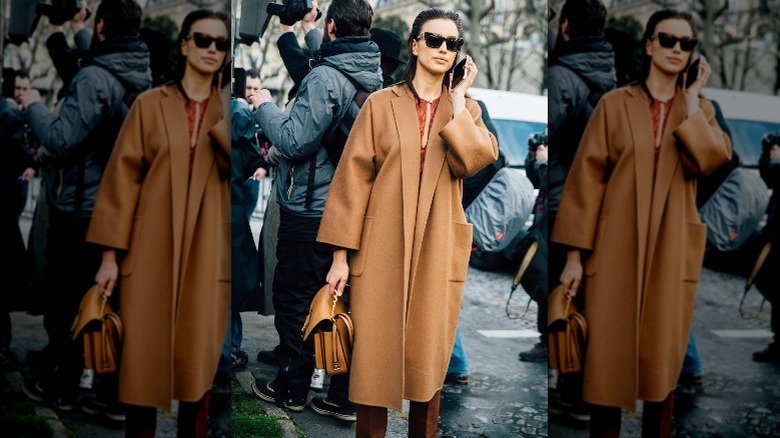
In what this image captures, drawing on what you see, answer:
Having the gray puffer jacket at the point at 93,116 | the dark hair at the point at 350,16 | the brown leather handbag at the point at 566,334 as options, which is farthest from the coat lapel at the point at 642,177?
the gray puffer jacket at the point at 93,116

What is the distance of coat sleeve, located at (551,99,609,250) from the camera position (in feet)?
14.6

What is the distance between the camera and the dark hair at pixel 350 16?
4.47 metres

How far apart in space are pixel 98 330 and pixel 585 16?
118 inches

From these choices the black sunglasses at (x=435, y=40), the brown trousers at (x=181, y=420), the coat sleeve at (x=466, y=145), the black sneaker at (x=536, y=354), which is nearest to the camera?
the coat sleeve at (x=466, y=145)

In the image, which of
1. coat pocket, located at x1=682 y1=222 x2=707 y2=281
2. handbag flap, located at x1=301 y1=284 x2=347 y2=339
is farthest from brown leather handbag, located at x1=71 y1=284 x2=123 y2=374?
coat pocket, located at x1=682 y1=222 x2=707 y2=281

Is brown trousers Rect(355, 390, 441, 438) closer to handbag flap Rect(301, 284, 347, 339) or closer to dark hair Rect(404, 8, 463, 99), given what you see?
handbag flap Rect(301, 284, 347, 339)

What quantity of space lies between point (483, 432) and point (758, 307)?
1.63 metres

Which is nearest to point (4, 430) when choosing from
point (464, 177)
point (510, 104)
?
point (464, 177)

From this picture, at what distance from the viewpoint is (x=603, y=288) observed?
449 cm

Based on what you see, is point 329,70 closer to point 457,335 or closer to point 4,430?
point 457,335

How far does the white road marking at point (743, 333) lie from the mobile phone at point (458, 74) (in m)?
1.89

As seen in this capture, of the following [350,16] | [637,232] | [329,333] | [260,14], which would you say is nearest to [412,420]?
[329,333]

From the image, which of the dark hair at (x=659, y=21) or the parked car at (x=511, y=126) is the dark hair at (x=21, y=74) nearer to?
the parked car at (x=511, y=126)

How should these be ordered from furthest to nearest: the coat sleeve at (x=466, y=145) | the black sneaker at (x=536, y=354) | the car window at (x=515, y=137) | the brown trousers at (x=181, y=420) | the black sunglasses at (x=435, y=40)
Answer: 1. the black sneaker at (x=536, y=354)
2. the car window at (x=515, y=137)
3. the brown trousers at (x=181, y=420)
4. the black sunglasses at (x=435, y=40)
5. the coat sleeve at (x=466, y=145)
